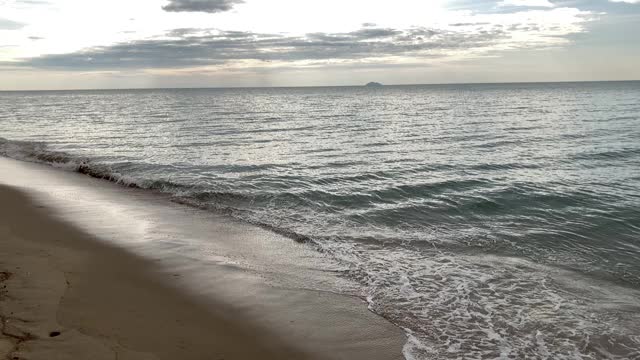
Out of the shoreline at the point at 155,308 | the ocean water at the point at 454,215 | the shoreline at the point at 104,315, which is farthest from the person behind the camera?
the ocean water at the point at 454,215

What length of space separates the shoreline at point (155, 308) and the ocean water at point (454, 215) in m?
1.00

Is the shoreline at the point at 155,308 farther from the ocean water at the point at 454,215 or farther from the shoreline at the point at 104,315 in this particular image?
the ocean water at the point at 454,215

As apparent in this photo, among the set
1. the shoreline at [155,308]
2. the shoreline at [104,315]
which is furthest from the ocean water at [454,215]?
the shoreline at [104,315]

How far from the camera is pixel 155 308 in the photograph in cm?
711

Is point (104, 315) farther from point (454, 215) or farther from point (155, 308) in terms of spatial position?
point (454, 215)

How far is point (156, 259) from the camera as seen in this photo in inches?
372

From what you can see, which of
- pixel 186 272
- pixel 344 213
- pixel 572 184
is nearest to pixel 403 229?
pixel 344 213

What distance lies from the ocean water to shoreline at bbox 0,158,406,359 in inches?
39.5

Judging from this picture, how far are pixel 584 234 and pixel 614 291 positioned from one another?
351 centimetres

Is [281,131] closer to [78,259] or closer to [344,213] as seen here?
[344,213]

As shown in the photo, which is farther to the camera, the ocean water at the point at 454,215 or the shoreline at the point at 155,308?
the ocean water at the point at 454,215

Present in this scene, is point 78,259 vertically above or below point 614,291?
above

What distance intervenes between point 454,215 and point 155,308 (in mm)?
9242

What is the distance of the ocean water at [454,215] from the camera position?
730cm
